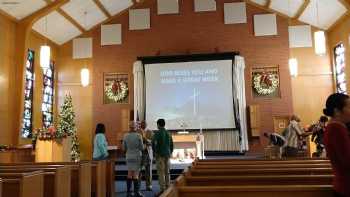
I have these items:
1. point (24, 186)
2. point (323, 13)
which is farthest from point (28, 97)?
point (323, 13)

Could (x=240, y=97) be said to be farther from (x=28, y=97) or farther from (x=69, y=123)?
(x=28, y=97)

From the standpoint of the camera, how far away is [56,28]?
11.1 meters

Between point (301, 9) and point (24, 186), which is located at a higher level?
point (301, 9)

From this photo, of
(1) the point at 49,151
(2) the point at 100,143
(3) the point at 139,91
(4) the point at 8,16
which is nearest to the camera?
(2) the point at 100,143

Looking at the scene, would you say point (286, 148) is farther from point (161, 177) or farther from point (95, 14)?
point (95, 14)

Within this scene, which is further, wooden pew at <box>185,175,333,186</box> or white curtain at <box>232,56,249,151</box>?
white curtain at <box>232,56,249,151</box>

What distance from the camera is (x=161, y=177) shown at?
5980 mm

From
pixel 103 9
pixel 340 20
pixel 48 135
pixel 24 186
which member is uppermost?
pixel 103 9

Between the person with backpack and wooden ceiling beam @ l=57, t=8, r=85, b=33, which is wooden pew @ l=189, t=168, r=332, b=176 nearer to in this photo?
the person with backpack

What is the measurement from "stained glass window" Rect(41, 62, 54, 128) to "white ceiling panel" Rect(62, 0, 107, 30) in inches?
65.7

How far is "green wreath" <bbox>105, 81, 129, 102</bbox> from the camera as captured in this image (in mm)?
11719

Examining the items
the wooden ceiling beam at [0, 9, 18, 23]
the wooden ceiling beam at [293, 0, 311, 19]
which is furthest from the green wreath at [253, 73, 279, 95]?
the wooden ceiling beam at [0, 9, 18, 23]

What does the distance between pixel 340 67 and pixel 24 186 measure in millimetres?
9948

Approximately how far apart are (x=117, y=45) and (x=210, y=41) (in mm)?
2839
